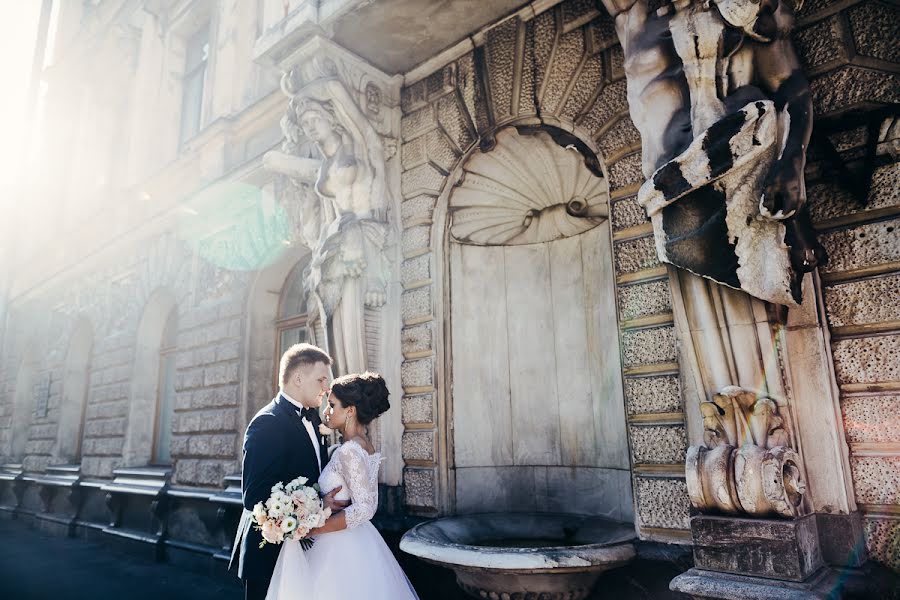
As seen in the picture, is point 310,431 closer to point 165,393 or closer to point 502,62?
point 502,62

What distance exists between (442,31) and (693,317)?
3199 millimetres

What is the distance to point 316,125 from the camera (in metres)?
4.97

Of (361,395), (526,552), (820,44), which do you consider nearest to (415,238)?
(361,395)

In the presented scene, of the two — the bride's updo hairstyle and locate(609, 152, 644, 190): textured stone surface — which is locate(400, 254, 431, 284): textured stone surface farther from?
the bride's updo hairstyle

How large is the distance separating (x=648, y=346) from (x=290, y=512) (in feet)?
7.42

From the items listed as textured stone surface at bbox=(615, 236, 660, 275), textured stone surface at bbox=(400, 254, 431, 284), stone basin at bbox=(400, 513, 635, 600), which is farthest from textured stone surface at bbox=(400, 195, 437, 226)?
stone basin at bbox=(400, 513, 635, 600)

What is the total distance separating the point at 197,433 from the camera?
754 centimetres

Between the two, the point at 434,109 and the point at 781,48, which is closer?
the point at 781,48

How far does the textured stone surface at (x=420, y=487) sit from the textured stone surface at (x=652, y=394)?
1717 millimetres

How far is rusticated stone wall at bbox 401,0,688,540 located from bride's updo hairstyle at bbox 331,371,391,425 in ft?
5.07

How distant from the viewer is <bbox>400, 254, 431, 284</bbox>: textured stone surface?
491cm

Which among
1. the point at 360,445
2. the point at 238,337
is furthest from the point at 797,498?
the point at 238,337

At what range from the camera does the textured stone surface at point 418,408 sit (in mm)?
4672

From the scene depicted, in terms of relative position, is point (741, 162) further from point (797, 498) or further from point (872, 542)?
point (872, 542)
